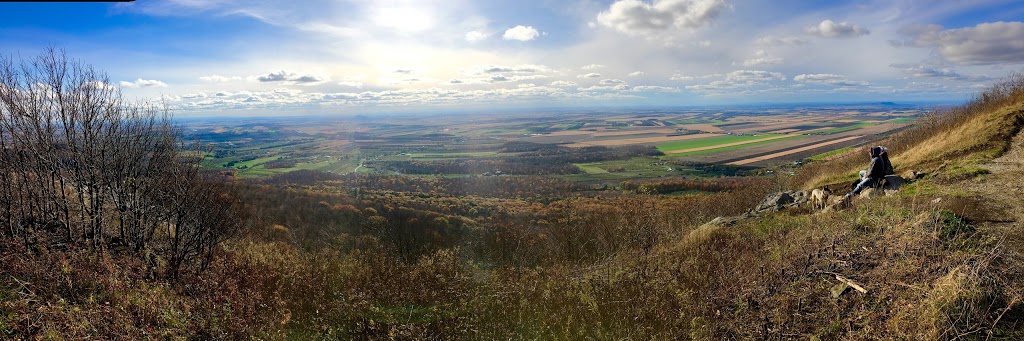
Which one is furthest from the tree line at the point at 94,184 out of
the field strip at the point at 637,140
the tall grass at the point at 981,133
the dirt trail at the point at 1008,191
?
the field strip at the point at 637,140

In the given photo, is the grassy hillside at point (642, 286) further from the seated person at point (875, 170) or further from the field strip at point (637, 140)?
the field strip at point (637, 140)

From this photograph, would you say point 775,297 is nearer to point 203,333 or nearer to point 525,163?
point 203,333

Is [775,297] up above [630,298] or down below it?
above

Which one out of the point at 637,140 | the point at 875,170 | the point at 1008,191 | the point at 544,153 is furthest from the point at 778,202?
the point at 637,140

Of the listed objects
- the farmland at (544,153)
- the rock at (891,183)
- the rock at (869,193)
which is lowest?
Result: the farmland at (544,153)

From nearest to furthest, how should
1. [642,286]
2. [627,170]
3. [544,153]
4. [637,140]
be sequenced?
[642,286] → [627,170] → [544,153] → [637,140]

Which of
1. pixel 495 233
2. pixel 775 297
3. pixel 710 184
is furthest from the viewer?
pixel 710 184

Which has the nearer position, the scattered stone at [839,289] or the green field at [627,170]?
the scattered stone at [839,289]

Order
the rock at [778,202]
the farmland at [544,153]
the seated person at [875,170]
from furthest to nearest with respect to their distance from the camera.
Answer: the farmland at [544,153] → the rock at [778,202] → the seated person at [875,170]

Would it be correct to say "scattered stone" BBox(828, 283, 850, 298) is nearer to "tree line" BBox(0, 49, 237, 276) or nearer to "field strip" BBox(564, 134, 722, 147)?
"tree line" BBox(0, 49, 237, 276)

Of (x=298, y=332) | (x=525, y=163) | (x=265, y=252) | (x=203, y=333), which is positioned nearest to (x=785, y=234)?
(x=298, y=332)

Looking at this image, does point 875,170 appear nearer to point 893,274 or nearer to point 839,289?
point 893,274
